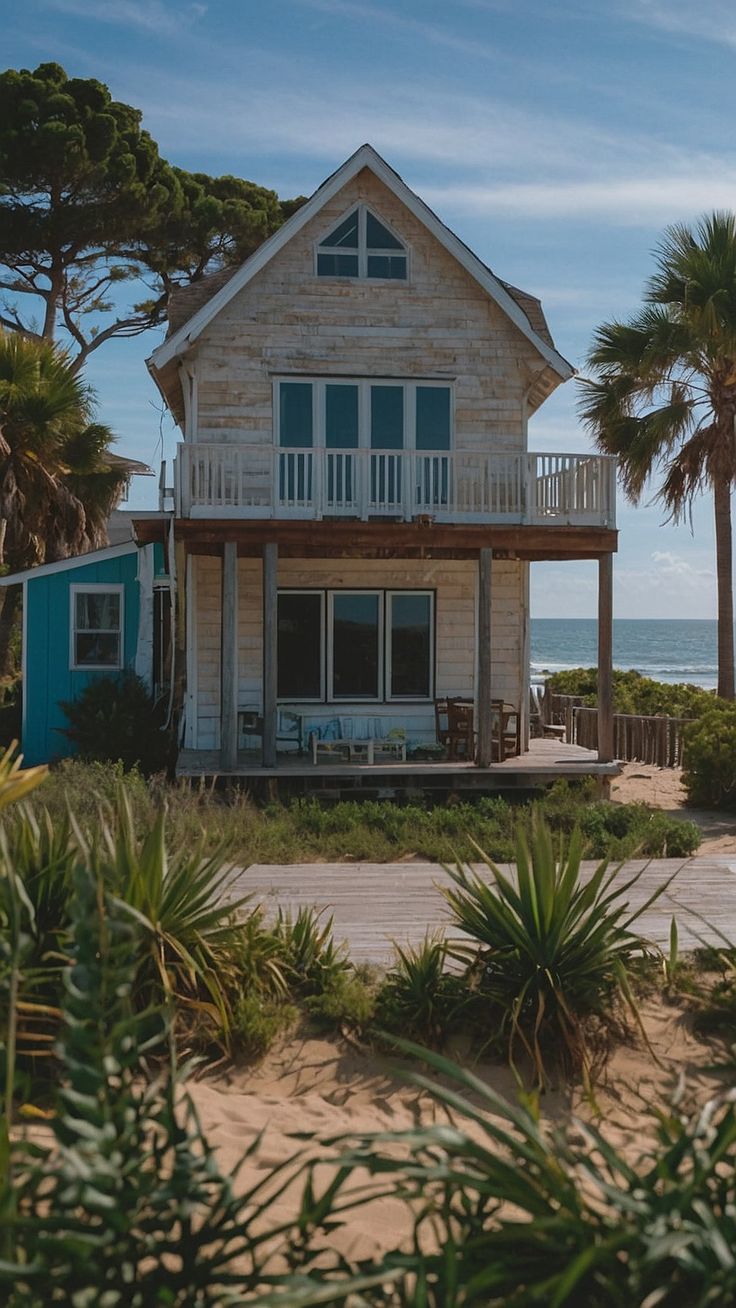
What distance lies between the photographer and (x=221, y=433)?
1794 cm

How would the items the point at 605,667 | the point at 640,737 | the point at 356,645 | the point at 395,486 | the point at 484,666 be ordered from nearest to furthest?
the point at 484,666 < the point at 605,667 < the point at 395,486 < the point at 356,645 < the point at 640,737

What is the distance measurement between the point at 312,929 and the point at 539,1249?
378 centimetres

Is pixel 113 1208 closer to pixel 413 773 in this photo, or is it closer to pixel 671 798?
pixel 413 773

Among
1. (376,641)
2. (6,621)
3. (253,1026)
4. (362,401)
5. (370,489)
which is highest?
(362,401)

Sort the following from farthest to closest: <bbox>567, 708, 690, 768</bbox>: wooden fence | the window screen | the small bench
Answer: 1. <bbox>567, 708, 690, 768</bbox>: wooden fence
2. the window screen
3. the small bench

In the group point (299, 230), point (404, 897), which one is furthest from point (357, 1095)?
point (299, 230)

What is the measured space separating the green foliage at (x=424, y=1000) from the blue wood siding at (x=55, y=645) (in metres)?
13.7

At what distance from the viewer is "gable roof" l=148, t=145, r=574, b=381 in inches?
679

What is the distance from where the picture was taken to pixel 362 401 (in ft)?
59.7

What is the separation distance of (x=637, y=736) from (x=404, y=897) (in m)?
12.6

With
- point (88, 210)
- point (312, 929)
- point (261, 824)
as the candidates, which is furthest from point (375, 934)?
point (88, 210)

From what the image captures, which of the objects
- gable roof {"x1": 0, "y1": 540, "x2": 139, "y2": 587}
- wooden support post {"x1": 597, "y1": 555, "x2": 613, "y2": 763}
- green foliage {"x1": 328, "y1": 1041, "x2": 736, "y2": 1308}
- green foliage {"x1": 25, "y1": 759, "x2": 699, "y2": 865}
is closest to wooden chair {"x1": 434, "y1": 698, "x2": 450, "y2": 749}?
wooden support post {"x1": 597, "y1": 555, "x2": 613, "y2": 763}

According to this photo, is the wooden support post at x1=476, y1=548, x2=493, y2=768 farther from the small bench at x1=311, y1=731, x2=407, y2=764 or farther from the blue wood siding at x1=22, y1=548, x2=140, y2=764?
the blue wood siding at x1=22, y1=548, x2=140, y2=764

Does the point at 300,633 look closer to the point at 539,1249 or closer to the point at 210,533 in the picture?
the point at 210,533
